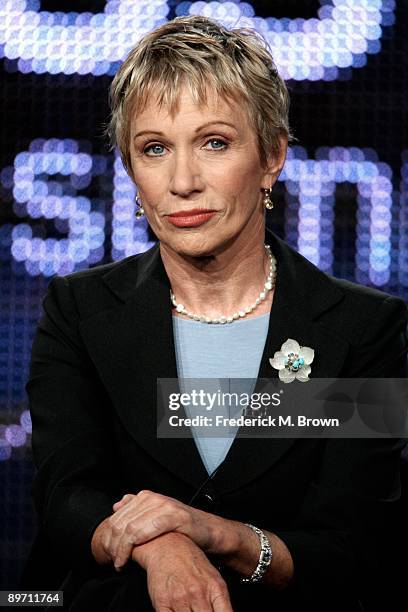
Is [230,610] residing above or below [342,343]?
below

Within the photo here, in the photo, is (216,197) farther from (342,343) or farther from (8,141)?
(8,141)

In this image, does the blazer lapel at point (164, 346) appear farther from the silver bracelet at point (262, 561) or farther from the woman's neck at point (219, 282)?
the silver bracelet at point (262, 561)

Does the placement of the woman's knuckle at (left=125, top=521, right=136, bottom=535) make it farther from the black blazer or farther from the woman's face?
the woman's face

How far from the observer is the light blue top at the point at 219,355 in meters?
2.05

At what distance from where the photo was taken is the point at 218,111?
6.54ft

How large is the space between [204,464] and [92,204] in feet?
3.53

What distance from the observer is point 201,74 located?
199 centimetres

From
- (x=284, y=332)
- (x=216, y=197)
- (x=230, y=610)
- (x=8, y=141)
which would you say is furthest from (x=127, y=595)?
(x=8, y=141)

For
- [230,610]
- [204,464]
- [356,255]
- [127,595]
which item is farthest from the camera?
[356,255]

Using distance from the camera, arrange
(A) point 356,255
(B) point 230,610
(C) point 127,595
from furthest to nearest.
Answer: (A) point 356,255 → (C) point 127,595 → (B) point 230,610

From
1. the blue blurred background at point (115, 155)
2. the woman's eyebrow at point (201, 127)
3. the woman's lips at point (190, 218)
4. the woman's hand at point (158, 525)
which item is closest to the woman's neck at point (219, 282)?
the woman's lips at point (190, 218)

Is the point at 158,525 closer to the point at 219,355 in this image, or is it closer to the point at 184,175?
the point at 219,355

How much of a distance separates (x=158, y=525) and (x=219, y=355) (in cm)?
48

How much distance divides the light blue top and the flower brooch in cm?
8
